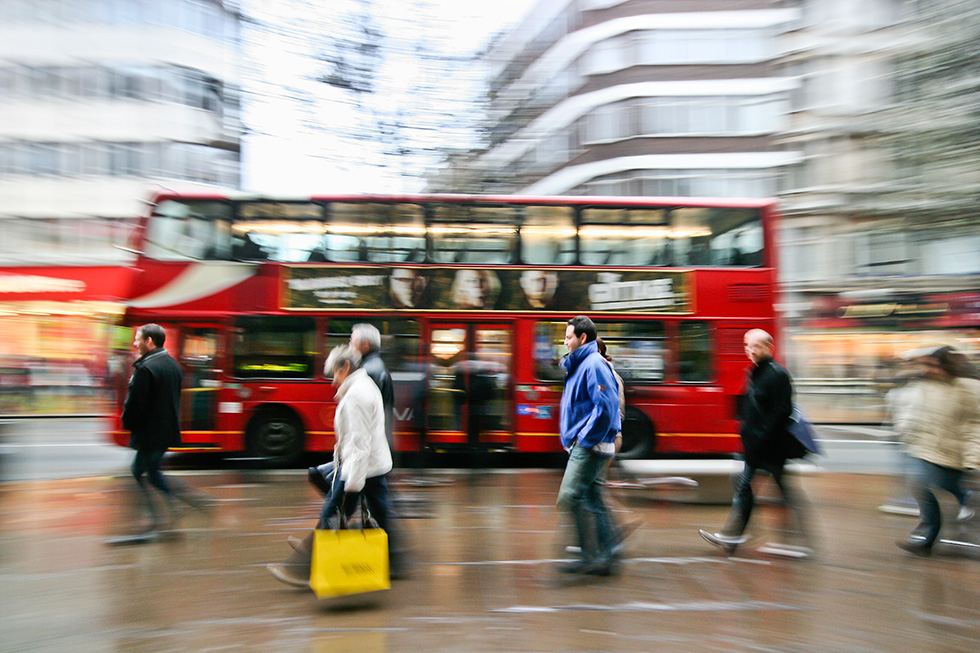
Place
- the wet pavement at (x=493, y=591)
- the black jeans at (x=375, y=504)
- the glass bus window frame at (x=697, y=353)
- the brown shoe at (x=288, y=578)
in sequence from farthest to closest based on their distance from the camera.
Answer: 1. the glass bus window frame at (x=697, y=353)
2. the brown shoe at (x=288, y=578)
3. the black jeans at (x=375, y=504)
4. the wet pavement at (x=493, y=591)

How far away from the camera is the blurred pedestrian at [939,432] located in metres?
5.94

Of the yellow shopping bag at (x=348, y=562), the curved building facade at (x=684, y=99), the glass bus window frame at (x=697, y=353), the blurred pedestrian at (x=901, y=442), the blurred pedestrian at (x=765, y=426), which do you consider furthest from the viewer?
the curved building facade at (x=684, y=99)

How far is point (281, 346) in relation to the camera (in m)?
11.0

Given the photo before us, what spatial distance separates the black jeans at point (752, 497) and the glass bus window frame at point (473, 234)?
569 cm

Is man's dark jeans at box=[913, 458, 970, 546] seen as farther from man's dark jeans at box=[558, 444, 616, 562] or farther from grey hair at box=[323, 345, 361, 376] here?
grey hair at box=[323, 345, 361, 376]

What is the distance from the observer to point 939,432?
598cm

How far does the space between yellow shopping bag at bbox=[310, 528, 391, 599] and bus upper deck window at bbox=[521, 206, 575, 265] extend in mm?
6817

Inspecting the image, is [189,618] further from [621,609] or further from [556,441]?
[556,441]

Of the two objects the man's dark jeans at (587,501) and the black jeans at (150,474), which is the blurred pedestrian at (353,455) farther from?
the black jeans at (150,474)

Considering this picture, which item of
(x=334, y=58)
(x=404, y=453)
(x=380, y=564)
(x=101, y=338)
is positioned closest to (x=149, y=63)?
(x=101, y=338)

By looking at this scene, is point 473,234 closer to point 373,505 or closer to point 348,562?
point 373,505

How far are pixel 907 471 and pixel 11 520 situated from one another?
27.6ft

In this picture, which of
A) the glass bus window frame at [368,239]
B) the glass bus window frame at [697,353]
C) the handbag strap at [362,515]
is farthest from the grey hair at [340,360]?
the glass bus window frame at [697,353]

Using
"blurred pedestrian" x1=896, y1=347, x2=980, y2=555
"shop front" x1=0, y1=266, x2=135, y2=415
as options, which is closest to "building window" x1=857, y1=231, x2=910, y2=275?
"blurred pedestrian" x1=896, y1=347, x2=980, y2=555
